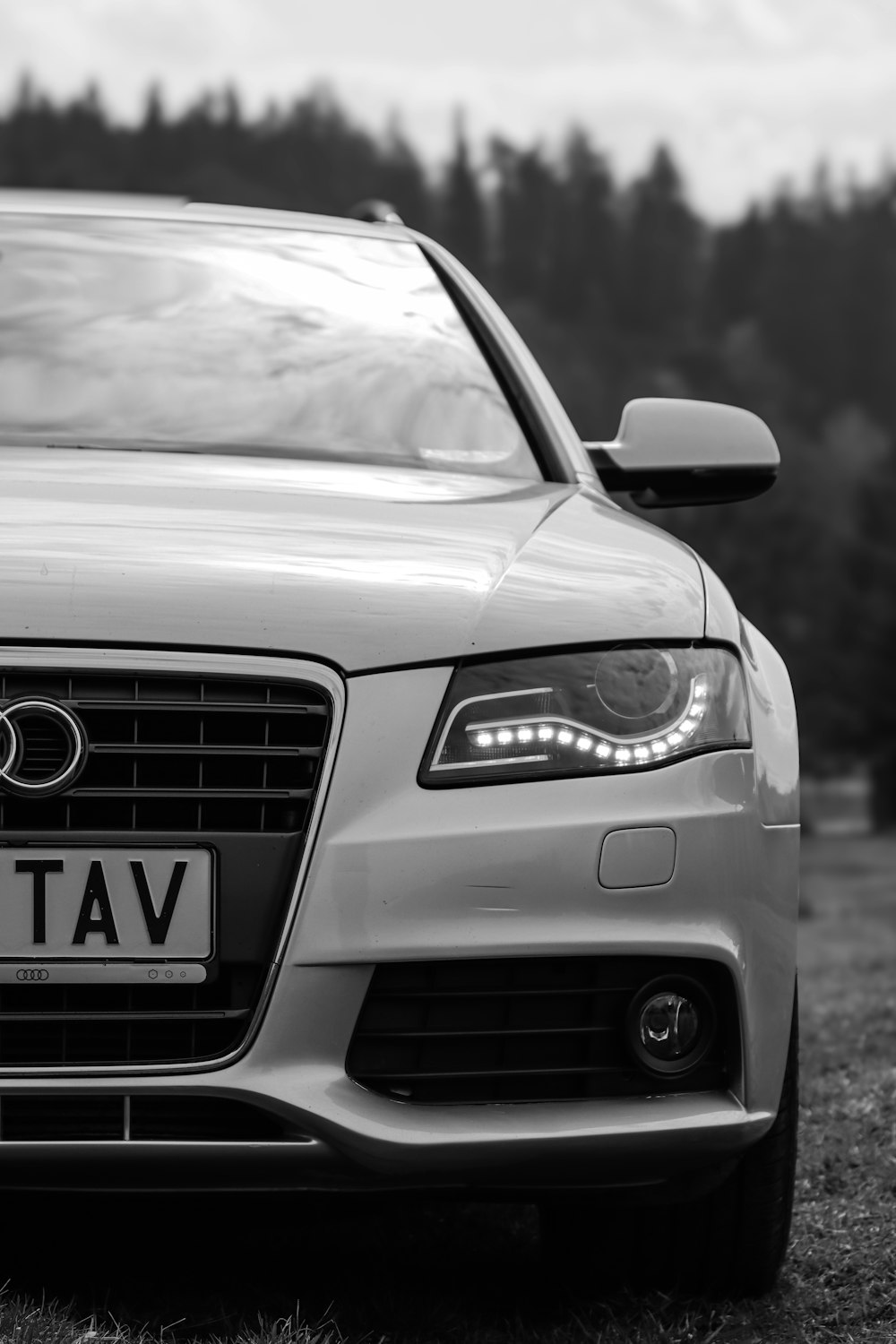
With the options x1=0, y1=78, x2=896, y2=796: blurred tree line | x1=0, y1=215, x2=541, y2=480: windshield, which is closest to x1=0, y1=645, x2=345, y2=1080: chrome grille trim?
x1=0, y1=215, x2=541, y2=480: windshield

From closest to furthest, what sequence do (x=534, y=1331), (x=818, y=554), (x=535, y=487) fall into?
(x=534, y=1331) < (x=535, y=487) < (x=818, y=554)

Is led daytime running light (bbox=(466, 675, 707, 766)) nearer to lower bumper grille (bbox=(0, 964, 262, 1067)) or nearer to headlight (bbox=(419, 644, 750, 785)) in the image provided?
headlight (bbox=(419, 644, 750, 785))

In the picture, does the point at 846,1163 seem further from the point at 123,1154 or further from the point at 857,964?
the point at 857,964

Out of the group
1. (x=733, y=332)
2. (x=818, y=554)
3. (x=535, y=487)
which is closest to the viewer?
(x=535, y=487)

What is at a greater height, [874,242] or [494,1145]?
[494,1145]

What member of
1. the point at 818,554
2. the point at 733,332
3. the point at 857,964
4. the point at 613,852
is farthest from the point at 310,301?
the point at 733,332

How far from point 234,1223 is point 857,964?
758cm

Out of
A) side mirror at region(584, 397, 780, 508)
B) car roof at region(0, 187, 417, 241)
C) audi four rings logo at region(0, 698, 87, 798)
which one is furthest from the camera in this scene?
car roof at region(0, 187, 417, 241)

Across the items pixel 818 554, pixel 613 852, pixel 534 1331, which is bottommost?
pixel 818 554

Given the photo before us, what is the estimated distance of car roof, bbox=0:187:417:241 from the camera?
378cm

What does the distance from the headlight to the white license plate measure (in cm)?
31

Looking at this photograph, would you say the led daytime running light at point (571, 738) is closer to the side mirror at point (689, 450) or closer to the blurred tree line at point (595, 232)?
the side mirror at point (689, 450)

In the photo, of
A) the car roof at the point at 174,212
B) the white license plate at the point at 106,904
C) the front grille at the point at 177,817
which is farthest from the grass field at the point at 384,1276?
the car roof at the point at 174,212

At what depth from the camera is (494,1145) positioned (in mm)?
2188
